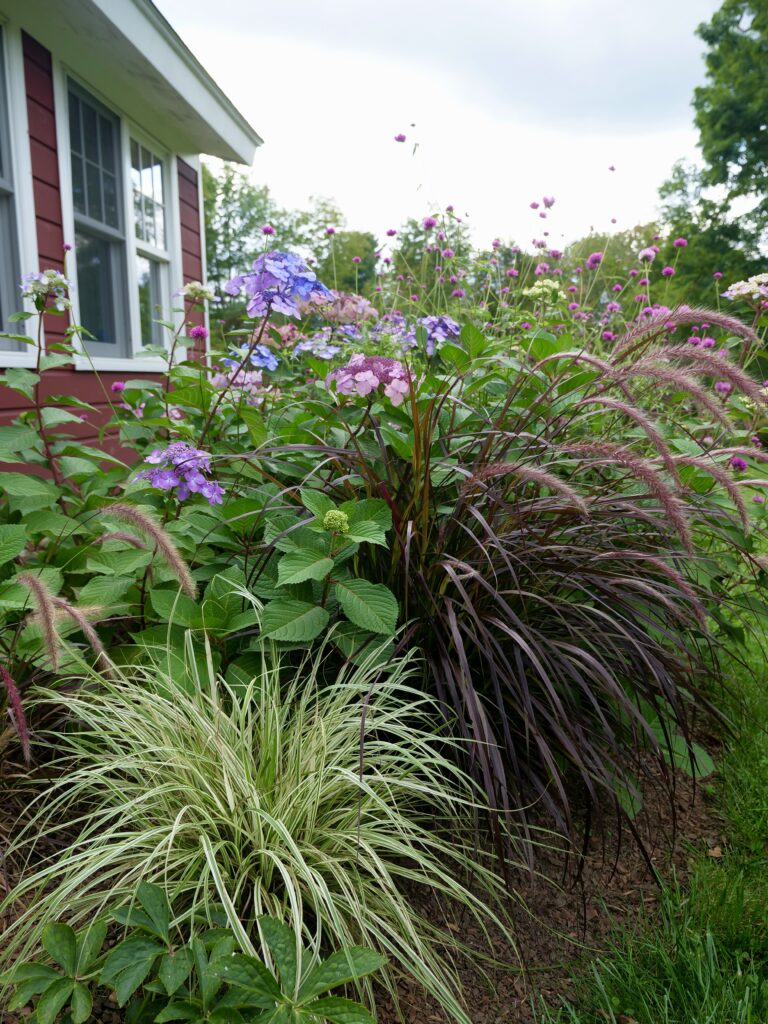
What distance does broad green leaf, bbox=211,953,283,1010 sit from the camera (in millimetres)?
931

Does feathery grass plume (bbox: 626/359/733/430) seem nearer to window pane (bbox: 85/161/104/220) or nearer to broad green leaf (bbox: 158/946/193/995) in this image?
broad green leaf (bbox: 158/946/193/995)

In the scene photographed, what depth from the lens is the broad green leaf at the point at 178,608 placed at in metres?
1.56

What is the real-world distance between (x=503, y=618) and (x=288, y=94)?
53.1 feet

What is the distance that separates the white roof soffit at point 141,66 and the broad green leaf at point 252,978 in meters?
4.25

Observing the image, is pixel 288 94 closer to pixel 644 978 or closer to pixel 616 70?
pixel 616 70

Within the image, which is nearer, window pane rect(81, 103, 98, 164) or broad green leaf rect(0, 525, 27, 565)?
broad green leaf rect(0, 525, 27, 565)

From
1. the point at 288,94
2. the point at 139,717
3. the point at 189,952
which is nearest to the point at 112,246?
the point at 139,717

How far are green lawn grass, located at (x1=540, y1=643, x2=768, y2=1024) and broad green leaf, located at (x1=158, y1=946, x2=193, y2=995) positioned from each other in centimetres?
63

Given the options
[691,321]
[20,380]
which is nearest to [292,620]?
[20,380]

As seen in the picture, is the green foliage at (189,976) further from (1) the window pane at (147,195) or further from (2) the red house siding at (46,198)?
(1) the window pane at (147,195)

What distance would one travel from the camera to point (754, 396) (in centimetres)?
150

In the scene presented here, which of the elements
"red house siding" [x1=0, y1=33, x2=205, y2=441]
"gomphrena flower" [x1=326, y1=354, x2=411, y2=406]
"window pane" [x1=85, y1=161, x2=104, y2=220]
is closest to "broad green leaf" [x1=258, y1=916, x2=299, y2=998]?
"gomphrena flower" [x1=326, y1=354, x2=411, y2=406]

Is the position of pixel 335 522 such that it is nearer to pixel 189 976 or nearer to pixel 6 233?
pixel 189 976

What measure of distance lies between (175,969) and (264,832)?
1.01ft
